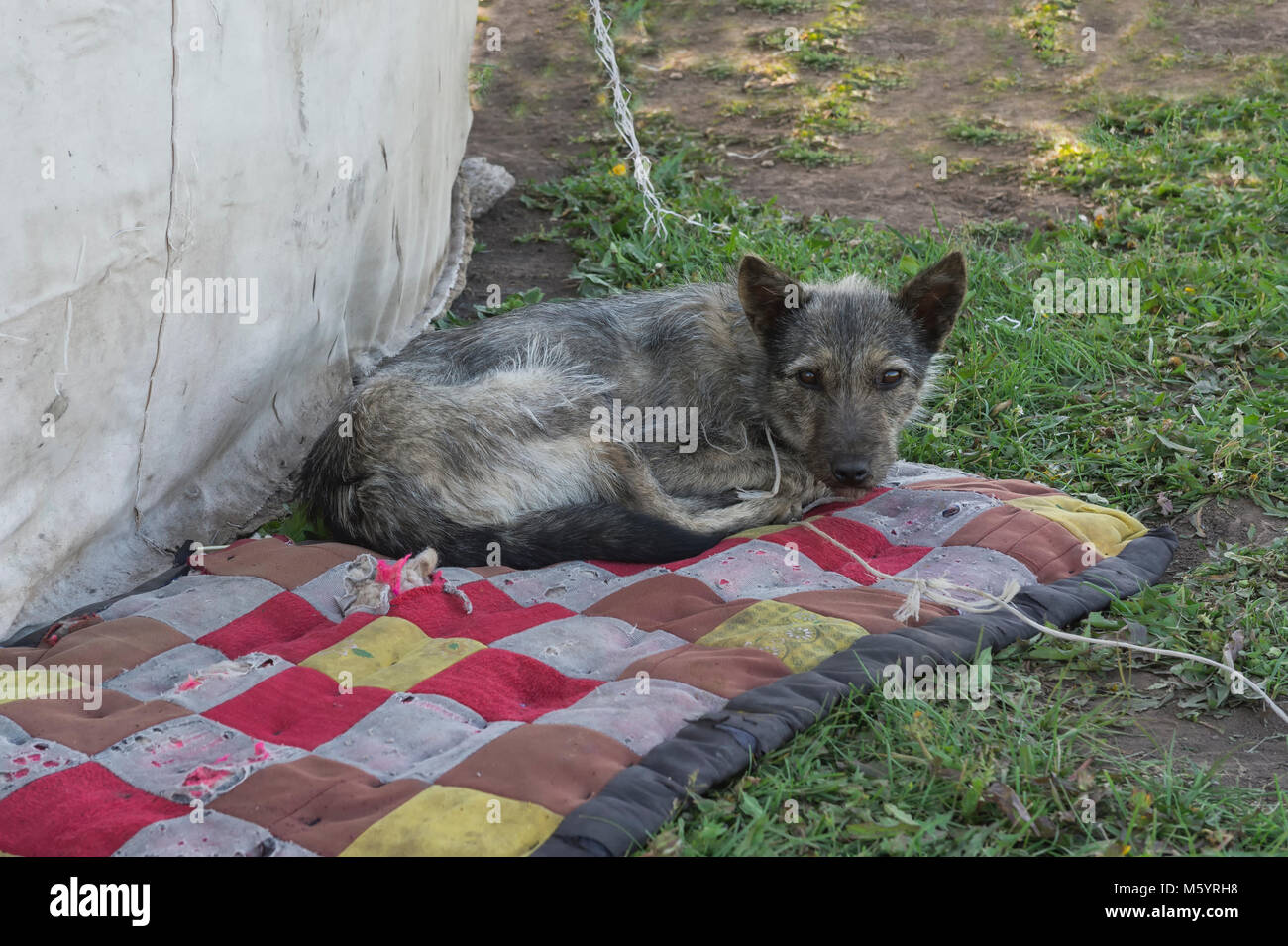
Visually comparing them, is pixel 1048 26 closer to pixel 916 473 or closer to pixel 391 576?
pixel 916 473

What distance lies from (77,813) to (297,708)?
→ 28.3 inches

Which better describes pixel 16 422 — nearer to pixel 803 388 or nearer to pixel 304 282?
pixel 304 282

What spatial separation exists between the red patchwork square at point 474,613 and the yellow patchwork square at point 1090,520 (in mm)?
2081

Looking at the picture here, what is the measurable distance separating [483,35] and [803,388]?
7.72 meters

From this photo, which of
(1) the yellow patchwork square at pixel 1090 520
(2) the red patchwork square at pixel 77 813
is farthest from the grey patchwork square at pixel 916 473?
(2) the red patchwork square at pixel 77 813

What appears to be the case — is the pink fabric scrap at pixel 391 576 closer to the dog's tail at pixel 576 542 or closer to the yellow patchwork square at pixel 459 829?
the dog's tail at pixel 576 542

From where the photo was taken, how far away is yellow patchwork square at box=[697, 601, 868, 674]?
142 inches

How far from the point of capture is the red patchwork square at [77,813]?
280 centimetres

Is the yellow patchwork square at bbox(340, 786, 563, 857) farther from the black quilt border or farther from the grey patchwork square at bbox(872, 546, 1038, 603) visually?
the grey patchwork square at bbox(872, 546, 1038, 603)

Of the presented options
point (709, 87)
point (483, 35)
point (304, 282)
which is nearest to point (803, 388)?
point (304, 282)

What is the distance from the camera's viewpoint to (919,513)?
4.91m

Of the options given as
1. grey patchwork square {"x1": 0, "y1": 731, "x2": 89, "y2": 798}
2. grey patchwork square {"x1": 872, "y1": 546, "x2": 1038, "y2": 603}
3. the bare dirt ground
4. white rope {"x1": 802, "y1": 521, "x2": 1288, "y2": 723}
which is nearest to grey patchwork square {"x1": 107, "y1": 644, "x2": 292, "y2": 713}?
grey patchwork square {"x1": 0, "y1": 731, "x2": 89, "y2": 798}

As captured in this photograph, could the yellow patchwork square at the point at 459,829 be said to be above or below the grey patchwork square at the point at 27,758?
above

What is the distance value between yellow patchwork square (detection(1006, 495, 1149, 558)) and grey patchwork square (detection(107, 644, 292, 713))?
3.10 m
